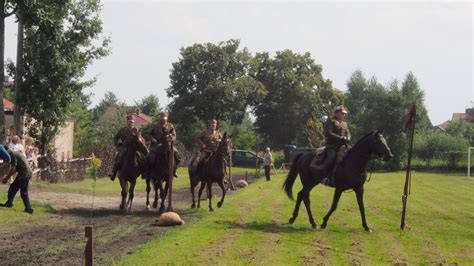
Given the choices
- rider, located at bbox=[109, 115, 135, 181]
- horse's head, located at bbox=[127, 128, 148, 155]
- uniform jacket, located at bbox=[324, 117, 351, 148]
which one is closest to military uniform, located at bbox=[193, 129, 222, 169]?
horse's head, located at bbox=[127, 128, 148, 155]

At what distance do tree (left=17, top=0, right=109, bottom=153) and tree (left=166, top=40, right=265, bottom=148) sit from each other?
3614 cm

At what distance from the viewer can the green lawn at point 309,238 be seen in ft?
37.0

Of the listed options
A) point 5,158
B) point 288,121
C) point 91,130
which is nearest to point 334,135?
point 5,158

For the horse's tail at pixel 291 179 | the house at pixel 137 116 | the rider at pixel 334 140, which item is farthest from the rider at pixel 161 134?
the house at pixel 137 116

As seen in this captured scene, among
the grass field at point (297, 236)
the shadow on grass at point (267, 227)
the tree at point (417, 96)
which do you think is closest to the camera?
the grass field at point (297, 236)

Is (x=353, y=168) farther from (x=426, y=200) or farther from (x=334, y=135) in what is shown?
(x=426, y=200)

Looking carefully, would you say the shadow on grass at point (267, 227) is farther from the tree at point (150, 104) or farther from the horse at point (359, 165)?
the tree at point (150, 104)

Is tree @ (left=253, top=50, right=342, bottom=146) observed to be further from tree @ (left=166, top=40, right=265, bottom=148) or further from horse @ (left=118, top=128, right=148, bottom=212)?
horse @ (left=118, top=128, right=148, bottom=212)

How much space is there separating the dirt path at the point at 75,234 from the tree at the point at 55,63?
926 centimetres

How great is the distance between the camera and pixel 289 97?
7431cm

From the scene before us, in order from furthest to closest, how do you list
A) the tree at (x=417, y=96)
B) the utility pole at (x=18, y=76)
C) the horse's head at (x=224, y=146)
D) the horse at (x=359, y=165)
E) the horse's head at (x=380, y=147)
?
1. the tree at (x=417, y=96)
2. the utility pole at (x=18, y=76)
3. the horse's head at (x=224, y=146)
4. the horse at (x=359, y=165)
5. the horse's head at (x=380, y=147)

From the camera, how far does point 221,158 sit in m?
18.6

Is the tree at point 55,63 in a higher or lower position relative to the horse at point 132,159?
higher

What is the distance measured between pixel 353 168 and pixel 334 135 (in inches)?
38.1
